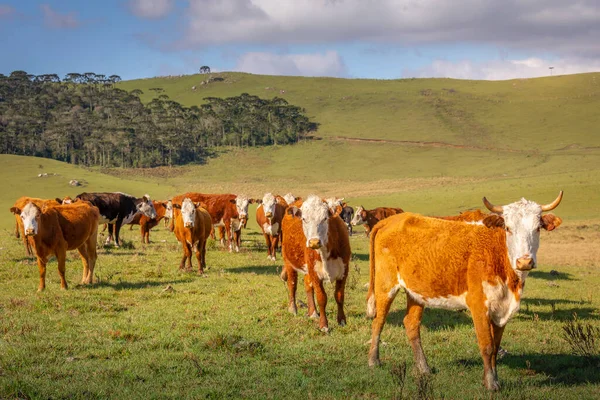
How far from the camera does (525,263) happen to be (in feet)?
22.4

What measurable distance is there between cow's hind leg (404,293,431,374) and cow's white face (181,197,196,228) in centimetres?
942

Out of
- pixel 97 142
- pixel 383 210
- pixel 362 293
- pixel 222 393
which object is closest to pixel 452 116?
pixel 97 142

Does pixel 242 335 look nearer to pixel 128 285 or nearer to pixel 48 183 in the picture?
pixel 128 285

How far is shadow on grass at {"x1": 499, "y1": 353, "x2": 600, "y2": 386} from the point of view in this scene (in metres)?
7.62

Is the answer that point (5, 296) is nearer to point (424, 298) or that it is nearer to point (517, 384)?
point (424, 298)

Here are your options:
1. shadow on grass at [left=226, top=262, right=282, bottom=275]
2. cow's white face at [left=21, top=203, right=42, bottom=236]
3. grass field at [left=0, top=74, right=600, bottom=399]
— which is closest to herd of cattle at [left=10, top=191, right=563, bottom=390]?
grass field at [left=0, top=74, right=600, bottom=399]

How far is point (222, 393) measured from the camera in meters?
6.91

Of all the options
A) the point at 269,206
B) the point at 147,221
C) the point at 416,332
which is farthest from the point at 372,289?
the point at 147,221

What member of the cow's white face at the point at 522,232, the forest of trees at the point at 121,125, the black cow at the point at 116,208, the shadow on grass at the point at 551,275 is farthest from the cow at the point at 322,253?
the forest of trees at the point at 121,125

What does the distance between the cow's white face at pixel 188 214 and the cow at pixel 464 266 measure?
8.74m

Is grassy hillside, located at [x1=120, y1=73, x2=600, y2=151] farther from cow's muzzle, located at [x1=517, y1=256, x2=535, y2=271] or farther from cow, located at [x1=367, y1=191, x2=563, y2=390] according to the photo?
cow's muzzle, located at [x1=517, y1=256, x2=535, y2=271]

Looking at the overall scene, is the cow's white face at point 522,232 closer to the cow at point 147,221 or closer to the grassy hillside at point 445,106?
the cow at point 147,221

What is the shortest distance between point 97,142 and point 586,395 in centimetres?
8941

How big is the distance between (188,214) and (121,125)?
86.4 m
